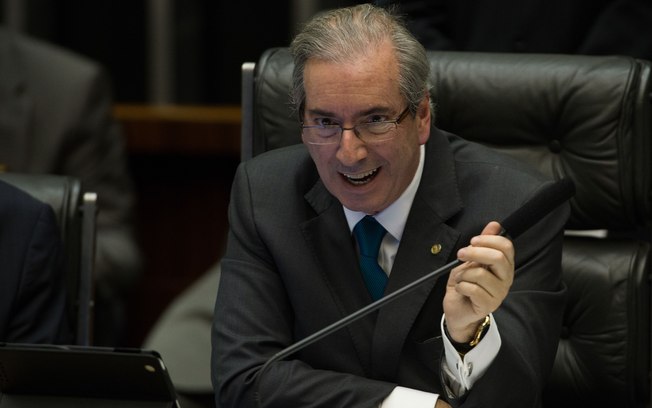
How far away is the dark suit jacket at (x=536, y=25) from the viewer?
296cm

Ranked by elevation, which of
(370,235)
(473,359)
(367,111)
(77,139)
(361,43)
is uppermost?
(361,43)

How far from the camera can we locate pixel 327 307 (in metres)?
2.29

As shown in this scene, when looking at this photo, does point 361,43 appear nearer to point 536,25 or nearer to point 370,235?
point 370,235

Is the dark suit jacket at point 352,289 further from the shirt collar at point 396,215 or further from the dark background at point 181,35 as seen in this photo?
the dark background at point 181,35

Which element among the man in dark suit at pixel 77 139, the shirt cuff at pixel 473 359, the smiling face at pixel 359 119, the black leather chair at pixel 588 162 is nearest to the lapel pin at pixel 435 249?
the smiling face at pixel 359 119

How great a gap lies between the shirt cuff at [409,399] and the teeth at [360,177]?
343 mm

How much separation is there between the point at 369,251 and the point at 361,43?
37cm

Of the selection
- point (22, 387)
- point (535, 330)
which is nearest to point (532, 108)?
point (535, 330)

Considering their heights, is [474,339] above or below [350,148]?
below

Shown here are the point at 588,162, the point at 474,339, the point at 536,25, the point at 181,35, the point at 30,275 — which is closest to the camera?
the point at 474,339

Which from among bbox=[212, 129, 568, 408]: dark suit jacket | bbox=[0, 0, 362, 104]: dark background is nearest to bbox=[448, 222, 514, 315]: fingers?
bbox=[212, 129, 568, 408]: dark suit jacket

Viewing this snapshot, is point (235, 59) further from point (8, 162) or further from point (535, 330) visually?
point (535, 330)

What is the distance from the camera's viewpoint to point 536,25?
304 centimetres

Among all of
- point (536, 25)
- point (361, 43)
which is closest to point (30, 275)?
point (361, 43)
